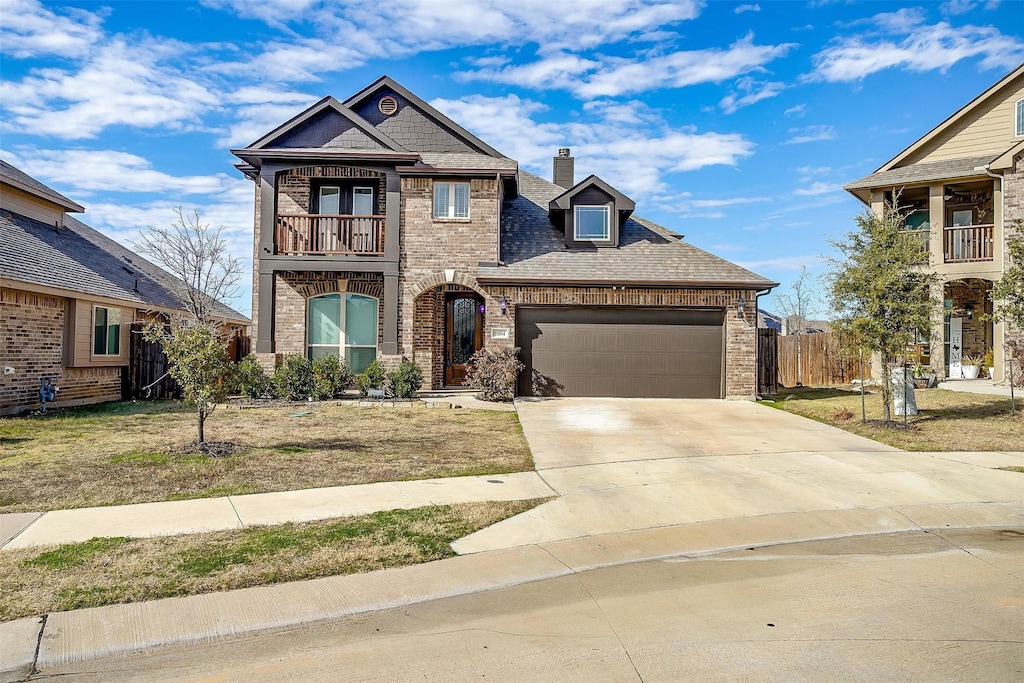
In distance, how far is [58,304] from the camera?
14.9 meters

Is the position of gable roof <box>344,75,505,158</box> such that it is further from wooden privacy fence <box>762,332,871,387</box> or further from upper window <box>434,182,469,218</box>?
wooden privacy fence <box>762,332,871,387</box>

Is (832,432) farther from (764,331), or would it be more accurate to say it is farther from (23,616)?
(23,616)

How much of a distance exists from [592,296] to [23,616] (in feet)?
46.1

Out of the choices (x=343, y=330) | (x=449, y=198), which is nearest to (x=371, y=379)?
(x=343, y=330)

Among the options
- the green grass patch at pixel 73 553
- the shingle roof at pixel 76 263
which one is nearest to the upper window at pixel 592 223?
the shingle roof at pixel 76 263

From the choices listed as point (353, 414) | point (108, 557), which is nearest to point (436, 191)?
point (353, 414)

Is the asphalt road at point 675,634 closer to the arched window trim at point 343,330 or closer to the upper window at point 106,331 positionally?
the arched window trim at point 343,330

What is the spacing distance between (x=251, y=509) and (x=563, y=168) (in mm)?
18546

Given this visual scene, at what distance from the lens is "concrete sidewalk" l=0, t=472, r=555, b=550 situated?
231 inches

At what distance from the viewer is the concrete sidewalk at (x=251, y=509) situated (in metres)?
5.88

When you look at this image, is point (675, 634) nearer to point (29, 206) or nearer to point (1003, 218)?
point (29, 206)

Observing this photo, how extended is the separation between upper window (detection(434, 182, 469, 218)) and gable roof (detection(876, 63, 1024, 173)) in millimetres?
13884

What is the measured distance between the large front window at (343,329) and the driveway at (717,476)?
7059 mm

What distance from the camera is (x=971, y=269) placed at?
18.8 m
